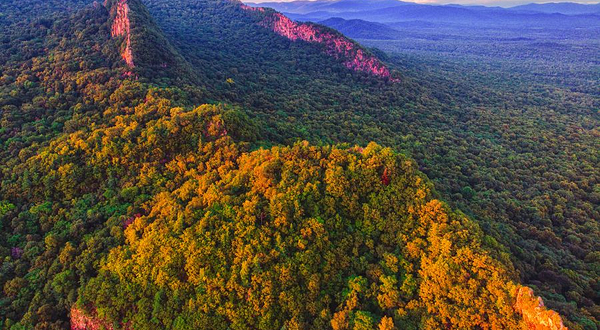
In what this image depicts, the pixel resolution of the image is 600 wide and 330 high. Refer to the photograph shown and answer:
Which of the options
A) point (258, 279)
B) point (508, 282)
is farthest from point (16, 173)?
point (508, 282)

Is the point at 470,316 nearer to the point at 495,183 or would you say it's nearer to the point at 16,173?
the point at 495,183

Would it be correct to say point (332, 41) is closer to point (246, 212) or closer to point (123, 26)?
point (123, 26)

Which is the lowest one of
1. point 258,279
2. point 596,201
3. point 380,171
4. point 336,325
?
point 596,201

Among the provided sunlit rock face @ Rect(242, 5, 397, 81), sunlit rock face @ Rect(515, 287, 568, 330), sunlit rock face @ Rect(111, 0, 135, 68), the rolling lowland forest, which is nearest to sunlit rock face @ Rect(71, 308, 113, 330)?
the rolling lowland forest

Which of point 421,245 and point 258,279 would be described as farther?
point 421,245

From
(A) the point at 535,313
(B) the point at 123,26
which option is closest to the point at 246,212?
(A) the point at 535,313

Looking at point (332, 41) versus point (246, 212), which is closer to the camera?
point (246, 212)
